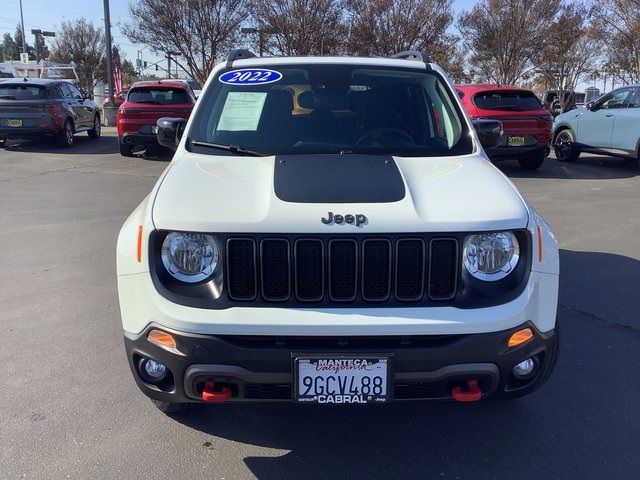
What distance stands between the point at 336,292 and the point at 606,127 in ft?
40.7

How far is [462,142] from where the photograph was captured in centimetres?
392

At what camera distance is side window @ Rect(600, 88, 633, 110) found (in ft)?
42.9

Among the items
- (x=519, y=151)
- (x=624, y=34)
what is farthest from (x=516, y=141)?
(x=624, y=34)

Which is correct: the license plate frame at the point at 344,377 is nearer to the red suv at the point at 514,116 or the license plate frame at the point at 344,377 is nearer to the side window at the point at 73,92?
the red suv at the point at 514,116

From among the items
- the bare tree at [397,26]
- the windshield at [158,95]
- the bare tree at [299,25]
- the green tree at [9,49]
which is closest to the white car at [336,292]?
the windshield at [158,95]

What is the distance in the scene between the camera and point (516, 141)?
12266 mm

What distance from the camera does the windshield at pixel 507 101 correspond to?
12.3 m

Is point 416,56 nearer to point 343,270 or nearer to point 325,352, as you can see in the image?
point 343,270

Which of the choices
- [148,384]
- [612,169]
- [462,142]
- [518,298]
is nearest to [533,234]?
[518,298]

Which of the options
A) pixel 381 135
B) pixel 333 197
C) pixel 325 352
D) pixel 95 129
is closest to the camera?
pixel 325 352

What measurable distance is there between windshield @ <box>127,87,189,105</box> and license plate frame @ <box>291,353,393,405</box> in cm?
1255

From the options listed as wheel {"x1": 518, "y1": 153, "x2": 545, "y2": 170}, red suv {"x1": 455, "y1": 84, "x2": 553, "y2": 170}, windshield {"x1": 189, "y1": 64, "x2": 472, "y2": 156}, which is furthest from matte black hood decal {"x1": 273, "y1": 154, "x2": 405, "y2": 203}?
wheel {"x1": 518, "y1": 153, "x2": 545, "y2": 170}

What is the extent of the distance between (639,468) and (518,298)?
109 centimetres

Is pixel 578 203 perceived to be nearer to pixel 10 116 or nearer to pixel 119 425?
pixel 119 425
